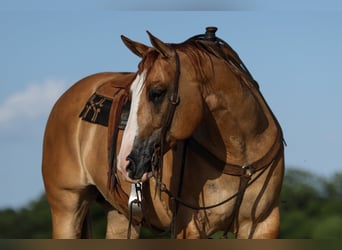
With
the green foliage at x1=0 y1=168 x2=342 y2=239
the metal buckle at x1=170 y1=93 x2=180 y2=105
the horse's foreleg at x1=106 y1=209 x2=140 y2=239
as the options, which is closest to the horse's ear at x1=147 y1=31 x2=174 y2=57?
the metal buckle at x1=170 y1=93 x2=180 y2=105

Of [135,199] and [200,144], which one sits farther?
[135,199]

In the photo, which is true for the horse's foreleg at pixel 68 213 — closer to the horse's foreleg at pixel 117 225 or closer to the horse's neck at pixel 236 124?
the horse's foreleg at pixel 117 225

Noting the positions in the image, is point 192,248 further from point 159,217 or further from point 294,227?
point 294,227

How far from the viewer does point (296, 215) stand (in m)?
10.4

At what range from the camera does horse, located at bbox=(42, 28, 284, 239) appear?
4047 mm

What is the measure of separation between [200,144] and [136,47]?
651 mm

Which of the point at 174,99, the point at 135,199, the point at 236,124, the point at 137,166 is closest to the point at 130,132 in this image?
the point at 137,166

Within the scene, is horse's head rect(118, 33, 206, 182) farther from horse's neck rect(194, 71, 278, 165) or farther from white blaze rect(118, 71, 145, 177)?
horse's neck rect(194, 71, 278, 165)

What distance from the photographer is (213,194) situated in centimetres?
437

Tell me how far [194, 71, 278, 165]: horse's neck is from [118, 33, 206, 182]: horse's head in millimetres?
169

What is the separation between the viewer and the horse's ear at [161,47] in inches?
159

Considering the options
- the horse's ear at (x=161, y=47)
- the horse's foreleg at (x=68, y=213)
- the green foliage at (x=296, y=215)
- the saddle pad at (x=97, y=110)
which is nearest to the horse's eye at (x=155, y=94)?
the horse's ear at (x=161, y=47)

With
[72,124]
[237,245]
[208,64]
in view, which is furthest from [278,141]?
[72,124]

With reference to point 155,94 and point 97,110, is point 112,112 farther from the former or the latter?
point 155,94
